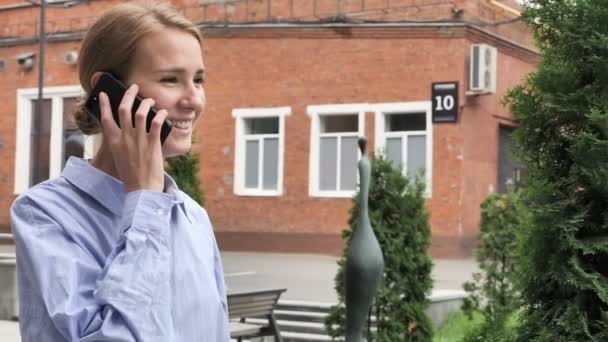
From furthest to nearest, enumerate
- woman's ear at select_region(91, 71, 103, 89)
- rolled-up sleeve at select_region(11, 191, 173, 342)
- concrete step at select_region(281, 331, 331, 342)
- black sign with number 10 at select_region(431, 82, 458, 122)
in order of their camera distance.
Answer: black sign with number 10 at select_region(431, 82, 458, 122) < concrete step at select_region(281, 331, 331, 342) < woman's ear at select_region(91, 71, 103, 89) < rolled-up sleeve at select_region(11, 191, 173, 342)

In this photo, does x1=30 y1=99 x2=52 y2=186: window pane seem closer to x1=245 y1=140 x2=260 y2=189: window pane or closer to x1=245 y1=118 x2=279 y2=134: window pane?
x1=245 y1=118 x2=279 y2=134: window pane

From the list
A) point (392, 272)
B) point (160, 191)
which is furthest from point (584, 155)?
point (392, 272)

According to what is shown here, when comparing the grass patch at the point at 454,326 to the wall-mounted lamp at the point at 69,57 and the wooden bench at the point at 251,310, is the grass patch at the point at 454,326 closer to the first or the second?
the wooden bench at the point at 251,310

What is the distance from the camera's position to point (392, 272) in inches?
311

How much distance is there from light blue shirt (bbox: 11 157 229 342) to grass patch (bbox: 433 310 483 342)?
833 centimetres

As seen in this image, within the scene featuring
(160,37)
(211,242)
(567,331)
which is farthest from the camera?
(567,331)

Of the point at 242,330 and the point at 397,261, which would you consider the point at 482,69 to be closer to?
the point at 397,261

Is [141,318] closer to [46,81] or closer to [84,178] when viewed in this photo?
[84,178]

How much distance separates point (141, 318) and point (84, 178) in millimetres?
326

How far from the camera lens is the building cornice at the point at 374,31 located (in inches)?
796

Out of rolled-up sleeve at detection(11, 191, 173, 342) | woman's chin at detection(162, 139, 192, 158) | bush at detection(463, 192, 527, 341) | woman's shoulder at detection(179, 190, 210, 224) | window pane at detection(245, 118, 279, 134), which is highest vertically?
window pane at detection(245, 118, 279, 134)

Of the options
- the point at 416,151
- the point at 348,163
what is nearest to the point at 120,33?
the point at 416,151

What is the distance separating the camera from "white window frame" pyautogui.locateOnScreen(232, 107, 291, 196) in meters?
22.1

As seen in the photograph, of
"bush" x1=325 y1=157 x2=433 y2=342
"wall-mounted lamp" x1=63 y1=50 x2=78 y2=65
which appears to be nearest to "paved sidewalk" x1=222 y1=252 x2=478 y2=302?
"bush" x1=325 y1=157 x2=433 y2=342
